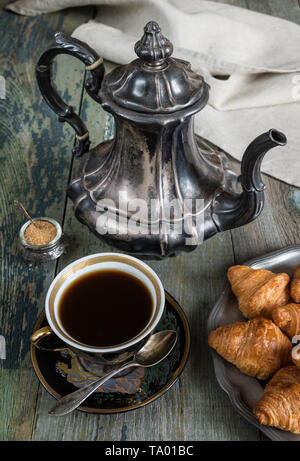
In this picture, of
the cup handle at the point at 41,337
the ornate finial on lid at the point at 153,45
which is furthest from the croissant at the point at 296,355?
the ornate finial on lid at the point at 153,45

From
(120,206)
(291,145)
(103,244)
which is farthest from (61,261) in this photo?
(291,145)

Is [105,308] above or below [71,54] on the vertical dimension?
below

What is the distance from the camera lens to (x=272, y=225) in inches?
45.9

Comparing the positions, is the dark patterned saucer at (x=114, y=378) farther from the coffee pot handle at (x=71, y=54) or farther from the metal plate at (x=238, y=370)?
the coffee pot handle at (x=71, y=54)

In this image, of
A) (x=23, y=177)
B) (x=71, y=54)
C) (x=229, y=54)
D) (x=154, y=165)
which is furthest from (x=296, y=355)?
(x=229, y=54)

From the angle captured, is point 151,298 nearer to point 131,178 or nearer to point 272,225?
point 131,178

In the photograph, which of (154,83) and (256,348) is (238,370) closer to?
(256,348)

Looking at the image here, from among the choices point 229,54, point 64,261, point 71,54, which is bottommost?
point 64,261

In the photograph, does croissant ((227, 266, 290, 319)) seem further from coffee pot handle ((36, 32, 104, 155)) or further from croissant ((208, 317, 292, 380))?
coffee pot handle ((36, 32, 104, 155))

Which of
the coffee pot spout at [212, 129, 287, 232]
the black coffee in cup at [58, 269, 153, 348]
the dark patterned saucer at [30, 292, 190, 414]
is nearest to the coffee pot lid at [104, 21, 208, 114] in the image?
the coffee pot spout at [212, 129, 287, 232]

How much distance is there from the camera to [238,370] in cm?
84

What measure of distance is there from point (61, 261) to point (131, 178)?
0.28 meters

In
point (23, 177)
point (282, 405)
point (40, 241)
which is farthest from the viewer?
point (23, 177)

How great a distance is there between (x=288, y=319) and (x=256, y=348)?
81mm
